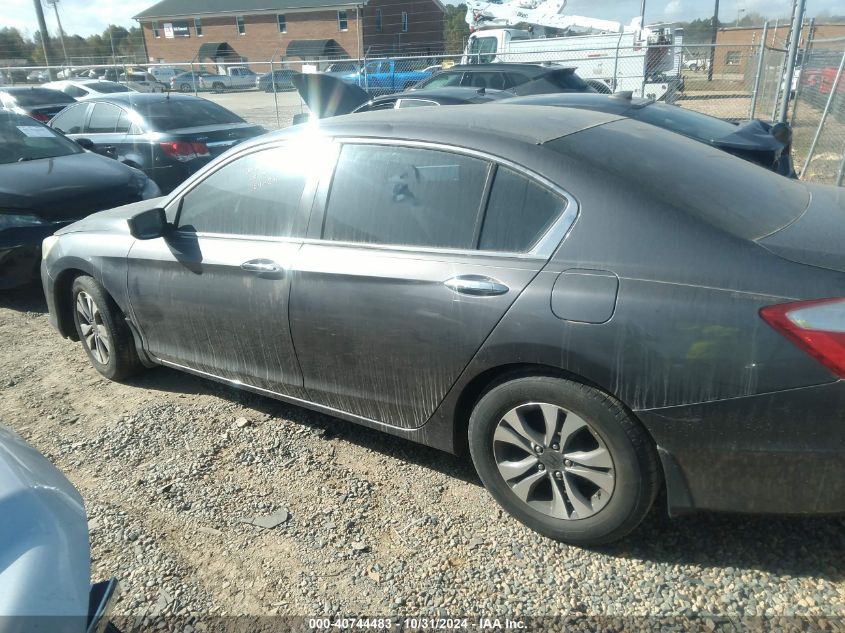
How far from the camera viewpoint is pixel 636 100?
648 cm

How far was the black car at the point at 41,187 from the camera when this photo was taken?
5734 millimetres

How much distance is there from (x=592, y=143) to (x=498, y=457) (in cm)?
138

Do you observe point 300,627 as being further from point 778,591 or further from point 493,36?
point 493,36

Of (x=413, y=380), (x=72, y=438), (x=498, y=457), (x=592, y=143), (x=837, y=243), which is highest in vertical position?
(x=592, y=143)

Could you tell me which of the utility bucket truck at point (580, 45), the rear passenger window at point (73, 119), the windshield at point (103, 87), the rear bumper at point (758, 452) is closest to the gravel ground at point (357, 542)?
the rear bumper at point (758, 452)

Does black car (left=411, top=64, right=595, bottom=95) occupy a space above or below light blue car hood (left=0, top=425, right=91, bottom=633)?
above

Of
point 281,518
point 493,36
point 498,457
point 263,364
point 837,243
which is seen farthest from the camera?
point 493,36

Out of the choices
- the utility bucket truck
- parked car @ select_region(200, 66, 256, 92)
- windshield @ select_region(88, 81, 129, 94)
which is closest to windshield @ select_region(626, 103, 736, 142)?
the utility bucket truck

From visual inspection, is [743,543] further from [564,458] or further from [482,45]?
[482,45]

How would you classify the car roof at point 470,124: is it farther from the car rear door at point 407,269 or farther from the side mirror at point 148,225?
the side mirror at point 148,225

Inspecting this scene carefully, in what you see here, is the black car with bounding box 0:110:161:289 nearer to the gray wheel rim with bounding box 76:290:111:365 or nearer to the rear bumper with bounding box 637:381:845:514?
the gray wheel rim with bounding box 76:290:111:365

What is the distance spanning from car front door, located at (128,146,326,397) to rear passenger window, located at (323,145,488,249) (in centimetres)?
23

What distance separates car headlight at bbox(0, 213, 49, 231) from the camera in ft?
18.8

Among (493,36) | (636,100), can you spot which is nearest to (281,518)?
(636,100)
